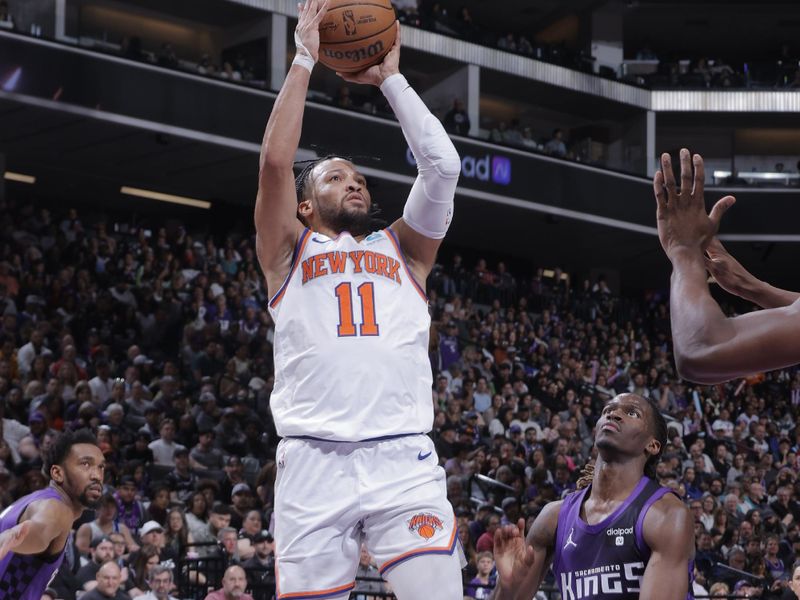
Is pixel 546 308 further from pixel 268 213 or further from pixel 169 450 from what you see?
pixel 268 213

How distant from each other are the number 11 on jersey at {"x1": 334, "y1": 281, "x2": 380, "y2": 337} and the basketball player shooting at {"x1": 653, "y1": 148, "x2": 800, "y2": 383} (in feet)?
4.57

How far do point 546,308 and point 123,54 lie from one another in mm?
9584

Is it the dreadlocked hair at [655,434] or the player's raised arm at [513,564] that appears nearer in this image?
the player's raised arm at [513,564]

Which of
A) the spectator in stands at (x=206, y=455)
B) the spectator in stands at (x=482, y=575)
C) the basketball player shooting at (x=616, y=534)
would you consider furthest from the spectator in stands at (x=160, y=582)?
the basketball player shooting at (x=616, y=534)

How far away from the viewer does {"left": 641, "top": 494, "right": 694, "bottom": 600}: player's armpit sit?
4.89m

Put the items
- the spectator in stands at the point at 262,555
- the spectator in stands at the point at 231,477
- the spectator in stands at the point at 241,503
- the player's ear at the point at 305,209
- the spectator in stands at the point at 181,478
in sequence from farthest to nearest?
the spectator in stands at the point at 231,477, the spectator in stands at the point at 181,478, the spectator in stands at the point at 241,503, the spectator in stands at the point at 262,555, the player's ear at the point at 305,209

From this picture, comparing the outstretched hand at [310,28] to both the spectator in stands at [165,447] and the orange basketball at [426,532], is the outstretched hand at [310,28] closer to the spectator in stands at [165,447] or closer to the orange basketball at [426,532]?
the orange basketball at [426,532]

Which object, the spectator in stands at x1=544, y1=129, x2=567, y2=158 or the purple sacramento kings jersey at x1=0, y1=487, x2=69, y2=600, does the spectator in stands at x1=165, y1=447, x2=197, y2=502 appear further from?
the spectator in stands at x1=544, y1=129, x2=567, y2=158

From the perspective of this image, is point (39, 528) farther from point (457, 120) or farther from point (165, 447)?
point (457, 120)

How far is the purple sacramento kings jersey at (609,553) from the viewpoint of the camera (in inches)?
201

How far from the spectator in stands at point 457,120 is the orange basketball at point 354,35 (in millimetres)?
18862

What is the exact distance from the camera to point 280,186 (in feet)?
14.7

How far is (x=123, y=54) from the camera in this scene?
765 inches

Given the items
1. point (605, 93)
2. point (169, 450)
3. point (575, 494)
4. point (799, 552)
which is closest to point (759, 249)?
point (605, 93)
